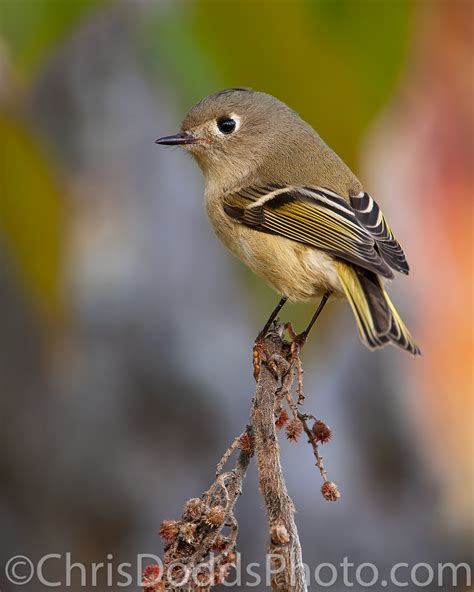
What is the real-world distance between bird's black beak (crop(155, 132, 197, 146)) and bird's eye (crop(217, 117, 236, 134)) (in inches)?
4.6

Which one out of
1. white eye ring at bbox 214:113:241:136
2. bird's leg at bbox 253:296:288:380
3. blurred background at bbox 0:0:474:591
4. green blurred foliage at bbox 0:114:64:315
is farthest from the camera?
blurred background at bbox 0:0:474:591

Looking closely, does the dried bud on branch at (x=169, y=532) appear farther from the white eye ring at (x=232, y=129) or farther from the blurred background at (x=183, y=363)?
the blurred background at (x=183, y=363)

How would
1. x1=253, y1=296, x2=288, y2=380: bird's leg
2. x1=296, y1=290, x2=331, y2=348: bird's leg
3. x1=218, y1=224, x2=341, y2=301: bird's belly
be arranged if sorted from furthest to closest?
x1=218, y1=224, x2=341, y2=301: bird's belly → x1=296, y1=290, x2=331, y2=348: bird's leg → x1=253, y1=296, x2=288, y2=380: bird's leg

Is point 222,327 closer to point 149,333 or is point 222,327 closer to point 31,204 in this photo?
point 149,333

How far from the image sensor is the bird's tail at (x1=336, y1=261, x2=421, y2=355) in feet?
7.06

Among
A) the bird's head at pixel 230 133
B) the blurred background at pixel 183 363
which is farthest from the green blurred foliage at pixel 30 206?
the blurred background at pixel 183 363

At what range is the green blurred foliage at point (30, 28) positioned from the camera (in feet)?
6.30

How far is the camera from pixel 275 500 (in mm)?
1458

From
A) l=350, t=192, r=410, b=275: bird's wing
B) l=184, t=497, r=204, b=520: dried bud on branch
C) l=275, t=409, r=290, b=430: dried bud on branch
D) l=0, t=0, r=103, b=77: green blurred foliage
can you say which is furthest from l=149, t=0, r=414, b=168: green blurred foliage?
l=184, t=497, r=204, b=520: dried bud on branch

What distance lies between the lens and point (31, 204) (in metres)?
2.06

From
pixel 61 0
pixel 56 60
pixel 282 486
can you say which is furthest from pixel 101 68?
pixel 282 486

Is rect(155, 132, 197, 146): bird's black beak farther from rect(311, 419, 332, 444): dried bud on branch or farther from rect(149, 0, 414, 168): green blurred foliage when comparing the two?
rect(311, 419, 332, 444): dried bud on branch

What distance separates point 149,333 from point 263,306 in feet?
7.70

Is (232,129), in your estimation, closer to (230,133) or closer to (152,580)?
(230,133)
